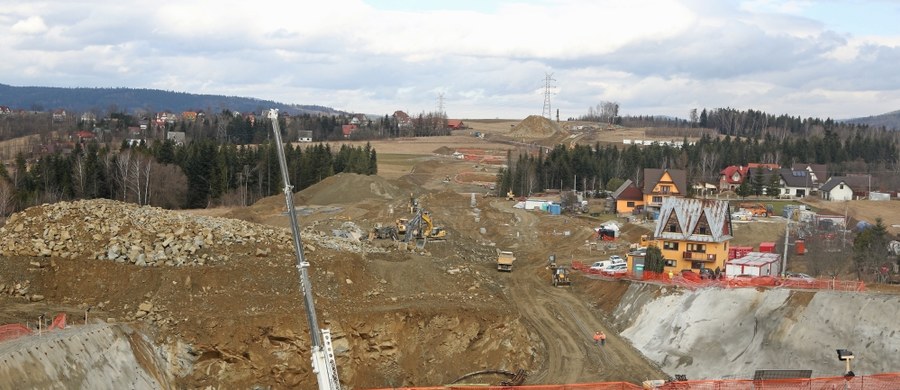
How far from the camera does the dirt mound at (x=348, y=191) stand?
3255 inches

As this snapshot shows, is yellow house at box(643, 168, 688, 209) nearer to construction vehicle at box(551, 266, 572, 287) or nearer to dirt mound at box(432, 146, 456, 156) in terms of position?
construction vehicle at box(551, 266, 572, 287)

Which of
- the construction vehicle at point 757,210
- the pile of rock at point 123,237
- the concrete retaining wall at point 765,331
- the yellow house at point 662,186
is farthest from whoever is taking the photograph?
the construction vehicle at point 757,210

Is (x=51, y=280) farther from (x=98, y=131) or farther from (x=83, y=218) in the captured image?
(x=98, y=131)

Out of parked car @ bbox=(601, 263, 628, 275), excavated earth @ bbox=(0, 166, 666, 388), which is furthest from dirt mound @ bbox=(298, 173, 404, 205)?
excavated earth @ bbox=(0, 166, 666, 388)

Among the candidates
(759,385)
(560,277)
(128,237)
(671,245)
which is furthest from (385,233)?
(759,385)

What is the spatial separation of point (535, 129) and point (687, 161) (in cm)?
7266

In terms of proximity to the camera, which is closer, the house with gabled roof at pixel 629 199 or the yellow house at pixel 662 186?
the yellow house at pixel 662 186

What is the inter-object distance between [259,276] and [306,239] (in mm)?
6488

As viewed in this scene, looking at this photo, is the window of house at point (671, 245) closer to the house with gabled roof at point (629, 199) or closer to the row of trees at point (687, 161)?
the house with gabled roof at point (629, 199)

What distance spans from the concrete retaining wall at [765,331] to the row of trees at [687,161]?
5787 cm

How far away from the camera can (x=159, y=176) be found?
3132 inches

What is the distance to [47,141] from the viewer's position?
143000 mm

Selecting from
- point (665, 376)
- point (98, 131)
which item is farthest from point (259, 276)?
point (98, 131)

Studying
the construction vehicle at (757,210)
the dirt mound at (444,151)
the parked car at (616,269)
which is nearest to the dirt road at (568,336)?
the parked car at (616,269)
